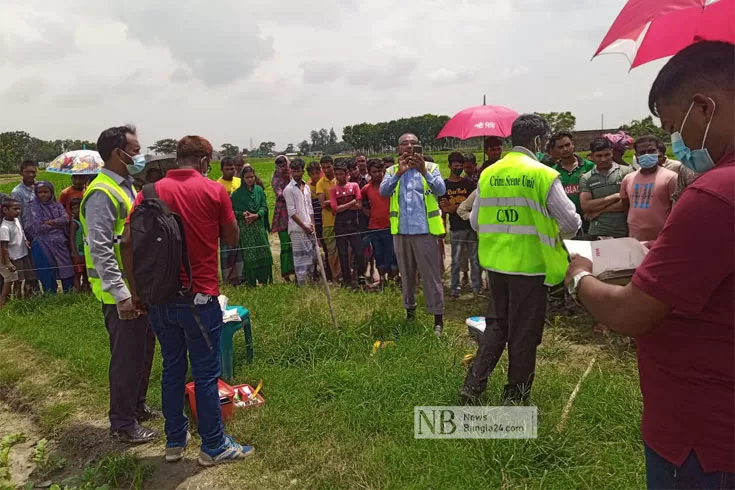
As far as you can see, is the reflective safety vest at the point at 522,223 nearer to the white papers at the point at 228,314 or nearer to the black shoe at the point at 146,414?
the white papers at the point at 228,314

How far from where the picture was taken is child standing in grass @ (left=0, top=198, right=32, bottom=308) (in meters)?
6.73

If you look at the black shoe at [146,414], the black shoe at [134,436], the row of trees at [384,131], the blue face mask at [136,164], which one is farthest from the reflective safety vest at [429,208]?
the row of trees at [384,131]

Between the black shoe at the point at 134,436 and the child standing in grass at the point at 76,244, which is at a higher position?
the child standing in grass at the point at 76,244

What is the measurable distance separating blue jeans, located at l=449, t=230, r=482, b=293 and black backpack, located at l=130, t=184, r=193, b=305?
14.5ft

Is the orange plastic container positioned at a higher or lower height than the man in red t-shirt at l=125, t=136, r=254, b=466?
lower

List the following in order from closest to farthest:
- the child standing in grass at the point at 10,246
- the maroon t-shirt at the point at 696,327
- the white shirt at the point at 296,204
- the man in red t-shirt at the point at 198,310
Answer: the maroon t-shirt at the point at 696,327 → the man in red t-shirt at the point at 198,310 → the child standing in grass at the point at 10,246 → the white shirt at the point at 296,204

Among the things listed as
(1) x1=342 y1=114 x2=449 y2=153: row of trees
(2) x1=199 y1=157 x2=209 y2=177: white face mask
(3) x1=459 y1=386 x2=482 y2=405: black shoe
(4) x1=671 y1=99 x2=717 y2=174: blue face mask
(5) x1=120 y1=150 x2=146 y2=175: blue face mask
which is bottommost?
(3) x1=459 y1=386 x2=482 y2=405: black shoe

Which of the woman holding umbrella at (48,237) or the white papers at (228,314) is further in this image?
the woman holding umbrella at (48,237)

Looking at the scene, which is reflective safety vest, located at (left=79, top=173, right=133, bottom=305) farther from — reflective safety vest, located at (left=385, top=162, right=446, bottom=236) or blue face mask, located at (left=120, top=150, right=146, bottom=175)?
reflective safety vest, located at (left=385, top=162, right=446, bottom=236)

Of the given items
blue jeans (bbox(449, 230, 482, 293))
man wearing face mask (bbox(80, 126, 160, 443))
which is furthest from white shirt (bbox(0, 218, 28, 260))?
blue jeans (bbox(449, 230, 482, 293))

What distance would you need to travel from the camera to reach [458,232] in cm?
673

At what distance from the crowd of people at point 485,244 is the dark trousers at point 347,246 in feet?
0.06

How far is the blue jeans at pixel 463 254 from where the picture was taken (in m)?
6.70

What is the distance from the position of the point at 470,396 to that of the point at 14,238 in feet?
21.3
